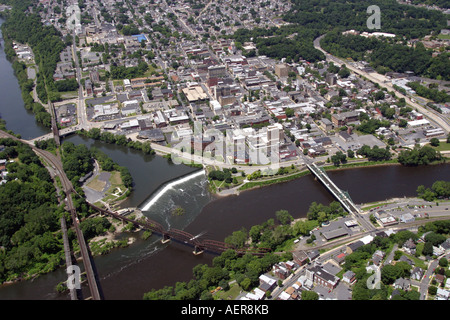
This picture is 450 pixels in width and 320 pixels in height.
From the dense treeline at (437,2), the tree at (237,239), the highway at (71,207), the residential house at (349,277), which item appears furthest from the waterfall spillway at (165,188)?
the dense treeline at (437,2)

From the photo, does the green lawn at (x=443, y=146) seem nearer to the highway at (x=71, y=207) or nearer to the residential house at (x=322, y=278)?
the residential house at (x=322, y=278)

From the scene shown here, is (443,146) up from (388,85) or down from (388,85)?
down

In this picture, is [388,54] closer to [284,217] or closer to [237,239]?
[284,217]

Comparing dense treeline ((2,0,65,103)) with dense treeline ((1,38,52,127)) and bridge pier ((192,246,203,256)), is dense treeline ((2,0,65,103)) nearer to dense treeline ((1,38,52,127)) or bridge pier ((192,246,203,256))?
dense treeline ((1,38,52,127))

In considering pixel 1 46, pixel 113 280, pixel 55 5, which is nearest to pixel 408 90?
pixel 113 280

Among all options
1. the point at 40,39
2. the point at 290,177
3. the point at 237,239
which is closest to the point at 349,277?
the point at 237,239

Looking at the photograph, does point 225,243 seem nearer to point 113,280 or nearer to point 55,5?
point 113,280

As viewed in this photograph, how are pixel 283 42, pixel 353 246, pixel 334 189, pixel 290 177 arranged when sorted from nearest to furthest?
pixel 353 246
pixel 334 189
pixel 290 177
pixel 283 42
